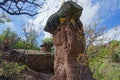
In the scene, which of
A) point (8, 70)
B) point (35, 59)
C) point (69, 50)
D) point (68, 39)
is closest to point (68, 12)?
point (68, 39)

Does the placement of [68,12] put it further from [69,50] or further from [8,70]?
[8,70]

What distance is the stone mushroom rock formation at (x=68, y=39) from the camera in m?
15.3

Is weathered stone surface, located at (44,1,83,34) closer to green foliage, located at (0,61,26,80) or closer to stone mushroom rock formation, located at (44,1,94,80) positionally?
stone mushroom rock formation, located at (44,1,94,80)

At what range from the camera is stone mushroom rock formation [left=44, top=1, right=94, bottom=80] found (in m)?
15.3

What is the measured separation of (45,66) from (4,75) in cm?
914

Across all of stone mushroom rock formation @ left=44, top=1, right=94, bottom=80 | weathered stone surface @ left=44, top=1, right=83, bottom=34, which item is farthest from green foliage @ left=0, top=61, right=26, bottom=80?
weathered stone surface @ left=44, top=1, right=83, bottom=34

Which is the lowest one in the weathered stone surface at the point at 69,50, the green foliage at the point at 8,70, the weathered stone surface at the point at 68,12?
the green foliage at the point at 8,70

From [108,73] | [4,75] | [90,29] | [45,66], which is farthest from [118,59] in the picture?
[90,29]

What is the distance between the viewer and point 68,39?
15.6m

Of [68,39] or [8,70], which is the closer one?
[68,39]

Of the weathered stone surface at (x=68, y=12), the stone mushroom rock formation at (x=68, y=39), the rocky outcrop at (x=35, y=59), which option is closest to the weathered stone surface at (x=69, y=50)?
the stone mushroom rock formation at (x=68, y=39)

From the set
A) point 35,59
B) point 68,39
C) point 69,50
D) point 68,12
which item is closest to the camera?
point 68,12

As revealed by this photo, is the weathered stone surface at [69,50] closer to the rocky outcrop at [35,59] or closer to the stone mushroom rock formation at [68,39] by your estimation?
the stone mushroom rock formation at [68,39]

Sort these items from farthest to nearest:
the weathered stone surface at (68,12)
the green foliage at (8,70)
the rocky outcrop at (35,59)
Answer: the rocky outcrop at (35,59)
the green foliage at (8,70)
the weathered stone surface at (68,12)
